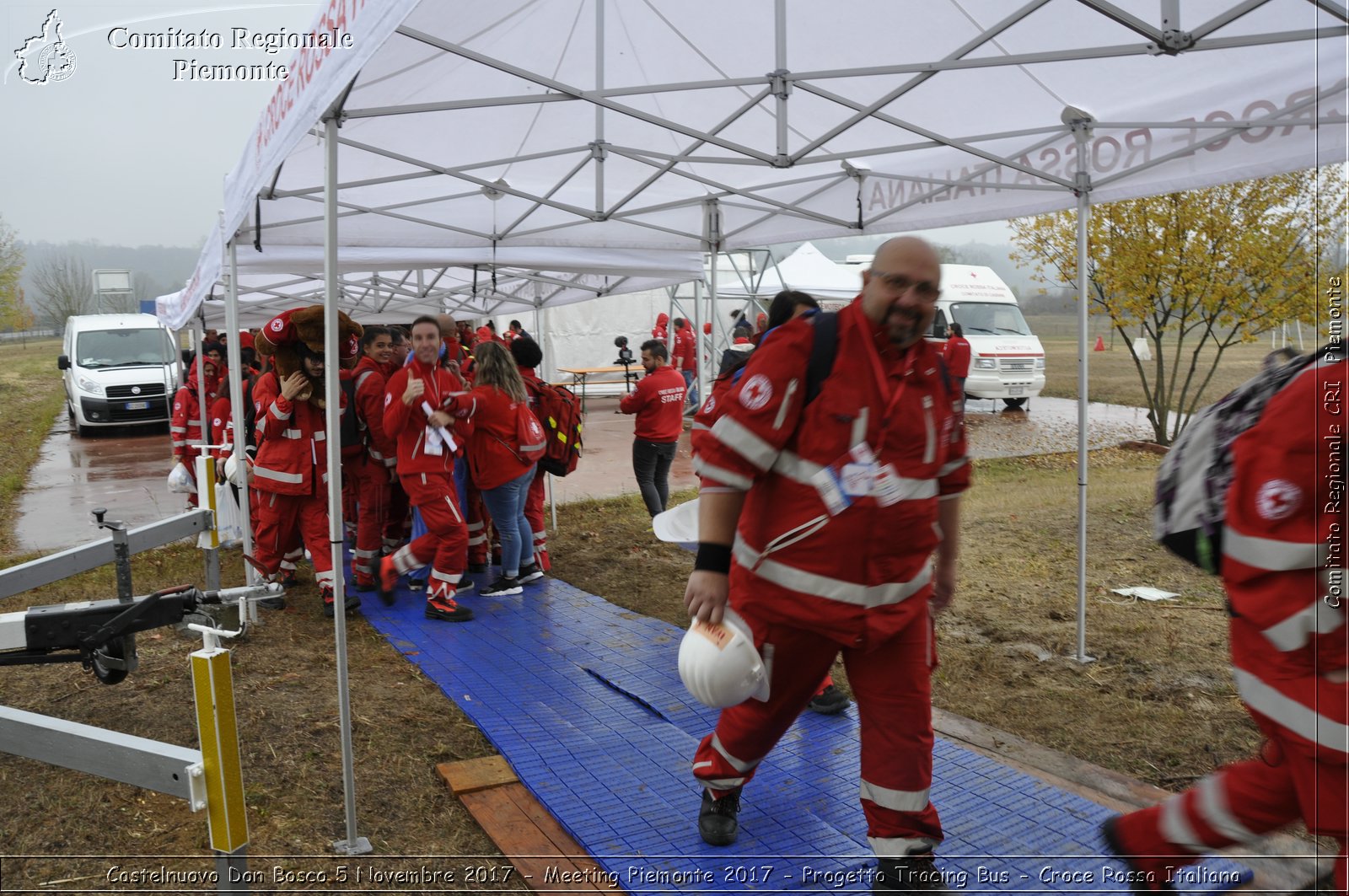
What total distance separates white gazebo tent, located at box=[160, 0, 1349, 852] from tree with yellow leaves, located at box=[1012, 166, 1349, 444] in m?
6.46

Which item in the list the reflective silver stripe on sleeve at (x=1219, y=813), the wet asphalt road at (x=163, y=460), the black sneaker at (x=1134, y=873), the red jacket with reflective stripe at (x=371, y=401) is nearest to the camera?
the reflective silver stripe on sleeve at (x=1219, y=813)

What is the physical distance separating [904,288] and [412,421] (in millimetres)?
4322

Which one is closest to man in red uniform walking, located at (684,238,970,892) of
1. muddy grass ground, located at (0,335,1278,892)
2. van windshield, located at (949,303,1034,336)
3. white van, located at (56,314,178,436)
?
muddy grass ground, located at (0,335,1278,892)

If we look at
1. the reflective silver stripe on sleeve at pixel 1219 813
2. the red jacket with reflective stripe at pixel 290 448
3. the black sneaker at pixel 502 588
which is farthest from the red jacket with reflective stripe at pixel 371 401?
the reflective silver stripe on sleeve at pixel 1219 813

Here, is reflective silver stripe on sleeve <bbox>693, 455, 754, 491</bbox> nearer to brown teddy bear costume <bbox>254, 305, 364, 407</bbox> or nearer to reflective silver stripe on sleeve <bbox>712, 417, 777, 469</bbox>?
reflective silver stripe on sleeve <bbox>712, 417, 777, 469</bbox>

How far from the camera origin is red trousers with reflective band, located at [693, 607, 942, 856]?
2.90m

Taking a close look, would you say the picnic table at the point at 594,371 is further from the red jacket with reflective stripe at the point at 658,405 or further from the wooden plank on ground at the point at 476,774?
the wooden plank on ground at the point at 476,774

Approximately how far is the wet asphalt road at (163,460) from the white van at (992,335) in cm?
70

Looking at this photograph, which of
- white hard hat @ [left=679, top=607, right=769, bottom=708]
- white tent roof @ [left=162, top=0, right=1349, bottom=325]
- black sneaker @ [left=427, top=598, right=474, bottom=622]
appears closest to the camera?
white hard hat @ [left=679, top=607, right=769, bottom=708]

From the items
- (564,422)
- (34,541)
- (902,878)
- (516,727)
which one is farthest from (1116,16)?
(34,541)

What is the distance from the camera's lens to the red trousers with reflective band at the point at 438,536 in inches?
253

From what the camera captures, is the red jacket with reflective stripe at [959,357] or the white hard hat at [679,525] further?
the red jacket with reflective stripe at [959,357]

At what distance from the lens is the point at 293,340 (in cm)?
637

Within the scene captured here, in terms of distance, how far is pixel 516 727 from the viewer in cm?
470
